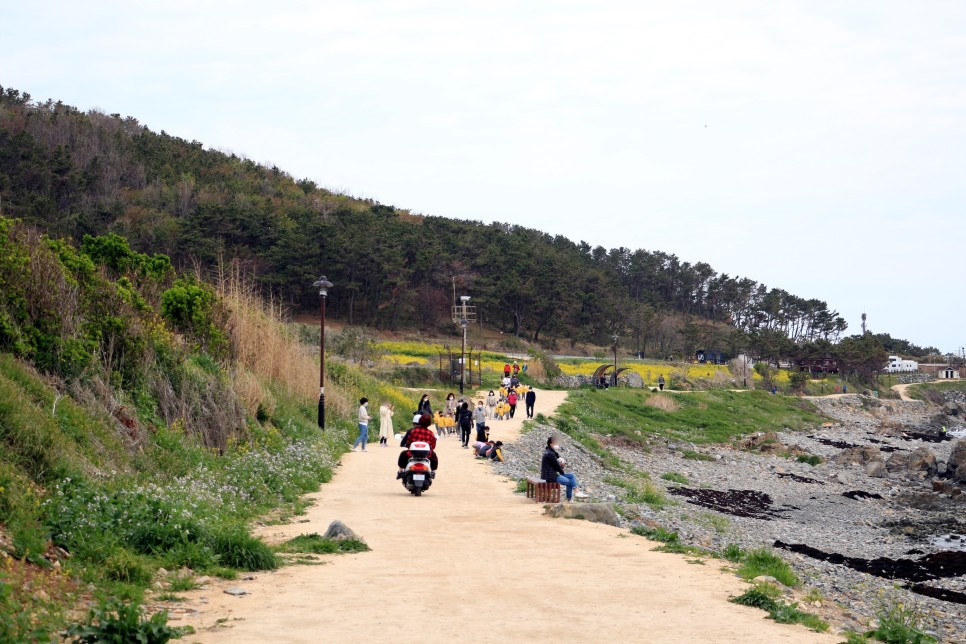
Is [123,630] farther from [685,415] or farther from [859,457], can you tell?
[685,415]

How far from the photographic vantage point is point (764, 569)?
484 inches

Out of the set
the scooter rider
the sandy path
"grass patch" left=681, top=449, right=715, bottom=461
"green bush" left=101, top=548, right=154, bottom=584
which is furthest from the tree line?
"green bush" left=101, top=548, right=154, bottom=584

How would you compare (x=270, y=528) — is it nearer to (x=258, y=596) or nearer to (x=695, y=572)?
(x=258, y=596)

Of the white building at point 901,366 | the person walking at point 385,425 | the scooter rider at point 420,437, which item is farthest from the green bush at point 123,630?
the white building at point 901,366

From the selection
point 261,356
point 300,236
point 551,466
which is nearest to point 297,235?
point 300,236

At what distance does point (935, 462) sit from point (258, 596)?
37.4 m

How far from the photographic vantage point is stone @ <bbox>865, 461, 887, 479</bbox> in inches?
1578

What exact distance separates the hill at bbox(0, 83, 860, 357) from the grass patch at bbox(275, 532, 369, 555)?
149ft

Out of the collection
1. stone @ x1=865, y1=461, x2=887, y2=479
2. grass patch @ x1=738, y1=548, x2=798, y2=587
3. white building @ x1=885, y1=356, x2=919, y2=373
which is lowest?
stone @ x1=865, y1=461, x2=887, y2=479

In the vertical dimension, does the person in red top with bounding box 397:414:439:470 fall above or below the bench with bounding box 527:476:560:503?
above

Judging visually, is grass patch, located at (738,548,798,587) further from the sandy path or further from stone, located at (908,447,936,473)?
stone, located at (908,447,936,473)

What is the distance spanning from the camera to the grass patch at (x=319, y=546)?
12.0 m

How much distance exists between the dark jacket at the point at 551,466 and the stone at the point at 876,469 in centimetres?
2644

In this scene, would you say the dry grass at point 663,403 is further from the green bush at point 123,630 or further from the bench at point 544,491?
the green bush at point 123,630
